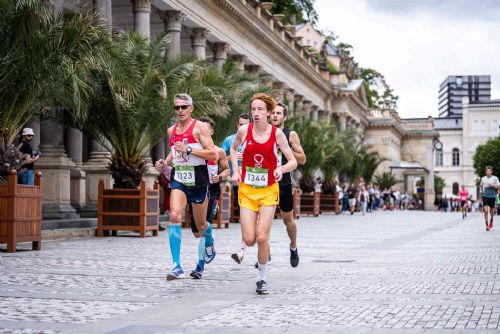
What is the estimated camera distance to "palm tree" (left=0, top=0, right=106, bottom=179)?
50.4ft

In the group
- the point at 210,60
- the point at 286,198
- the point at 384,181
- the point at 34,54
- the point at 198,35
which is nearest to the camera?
the point at 286,198

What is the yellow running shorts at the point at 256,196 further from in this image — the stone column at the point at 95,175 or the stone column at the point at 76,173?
the stone column at the point at 95,175

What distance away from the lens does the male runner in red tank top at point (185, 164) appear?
10.2 m

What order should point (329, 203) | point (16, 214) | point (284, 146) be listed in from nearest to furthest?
1. point (284, 146)
2. point (16, 214)
3. point (329, 203)

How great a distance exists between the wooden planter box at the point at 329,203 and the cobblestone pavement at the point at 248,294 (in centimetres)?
3312

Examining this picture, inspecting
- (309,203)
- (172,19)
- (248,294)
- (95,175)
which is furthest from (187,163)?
(309,203)

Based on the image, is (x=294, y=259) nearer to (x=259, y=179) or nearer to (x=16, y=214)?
(x=259, y=179)

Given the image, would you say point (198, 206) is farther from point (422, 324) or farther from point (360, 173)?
point (360, 173)

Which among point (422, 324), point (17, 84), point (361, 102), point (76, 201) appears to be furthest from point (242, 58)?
point (361, 102)

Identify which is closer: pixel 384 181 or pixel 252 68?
pixel 252 68

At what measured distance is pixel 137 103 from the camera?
20562mm

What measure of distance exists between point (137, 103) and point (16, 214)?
254 inches

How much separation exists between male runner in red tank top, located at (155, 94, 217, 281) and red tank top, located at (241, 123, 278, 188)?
1.06 m

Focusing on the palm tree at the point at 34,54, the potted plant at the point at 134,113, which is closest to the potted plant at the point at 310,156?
the potted plant at the point at 134,113
